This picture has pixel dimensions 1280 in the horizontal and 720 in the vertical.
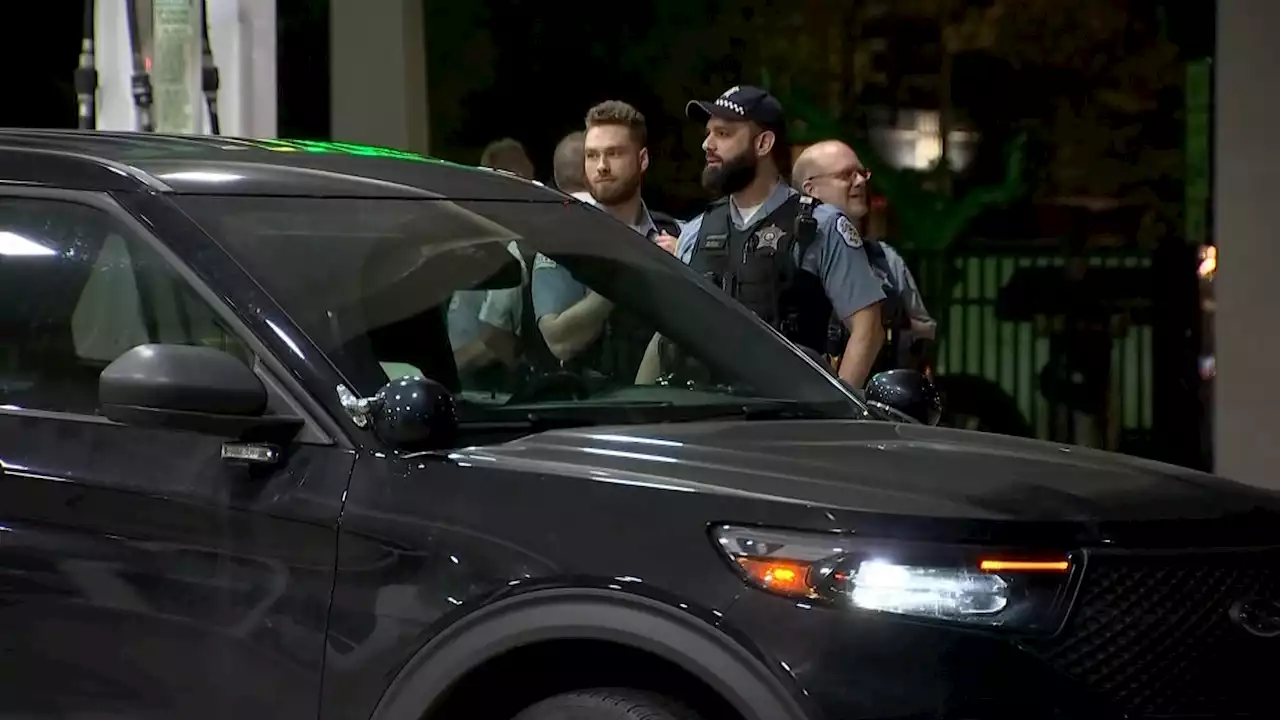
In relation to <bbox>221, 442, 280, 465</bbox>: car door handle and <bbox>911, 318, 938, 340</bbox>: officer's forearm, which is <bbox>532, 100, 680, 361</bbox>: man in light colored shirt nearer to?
<bbox>911, 318, 938, 340</bbox>: officer's forearm

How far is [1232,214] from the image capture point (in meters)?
9.66

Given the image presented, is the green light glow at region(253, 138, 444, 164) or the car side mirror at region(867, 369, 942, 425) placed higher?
the green light glow at region(253, 138, 444, 164)

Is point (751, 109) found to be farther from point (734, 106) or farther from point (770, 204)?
point (770, 204)

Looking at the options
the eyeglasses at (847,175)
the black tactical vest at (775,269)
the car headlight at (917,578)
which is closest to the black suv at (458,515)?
the car headlight at (917,578)

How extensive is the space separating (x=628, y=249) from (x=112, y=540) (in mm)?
1467

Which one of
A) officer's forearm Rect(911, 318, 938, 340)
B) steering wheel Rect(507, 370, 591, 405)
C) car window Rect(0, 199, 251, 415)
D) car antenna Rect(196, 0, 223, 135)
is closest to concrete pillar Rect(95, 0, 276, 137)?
car antenna Rect(196, 0, 223, 135)

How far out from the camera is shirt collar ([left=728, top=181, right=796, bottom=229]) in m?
6.96

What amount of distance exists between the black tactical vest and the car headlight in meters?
3.42

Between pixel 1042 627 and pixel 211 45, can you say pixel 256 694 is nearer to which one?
pixel 1042 627

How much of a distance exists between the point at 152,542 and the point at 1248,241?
6790 mm

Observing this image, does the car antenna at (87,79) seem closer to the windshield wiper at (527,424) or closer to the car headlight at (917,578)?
the windshield wiper at (527,424)

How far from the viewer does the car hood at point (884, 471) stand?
11.5 ft

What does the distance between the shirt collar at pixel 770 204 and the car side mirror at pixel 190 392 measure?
3.30m

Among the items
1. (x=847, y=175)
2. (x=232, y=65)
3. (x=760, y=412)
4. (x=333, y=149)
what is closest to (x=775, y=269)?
(x=847, y=175)
